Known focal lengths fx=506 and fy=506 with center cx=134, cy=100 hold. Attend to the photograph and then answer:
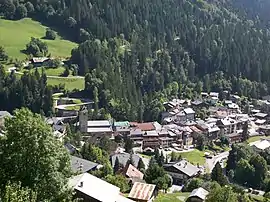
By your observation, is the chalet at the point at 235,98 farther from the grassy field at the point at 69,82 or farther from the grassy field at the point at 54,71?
the grassy field at the point at 54,71

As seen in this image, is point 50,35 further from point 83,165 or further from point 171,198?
point 171,198

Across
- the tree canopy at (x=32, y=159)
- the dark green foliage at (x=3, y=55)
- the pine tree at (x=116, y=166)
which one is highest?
the dark green foliage at (x=3, y=55)

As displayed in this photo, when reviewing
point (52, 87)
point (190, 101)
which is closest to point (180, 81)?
point (190, 101)

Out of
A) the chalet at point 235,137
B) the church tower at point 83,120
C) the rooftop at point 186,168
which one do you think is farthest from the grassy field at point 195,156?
the church tower at point 83,120

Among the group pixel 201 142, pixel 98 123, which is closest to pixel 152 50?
pixel 201 142

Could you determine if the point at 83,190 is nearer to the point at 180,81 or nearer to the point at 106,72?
the point at 106,72

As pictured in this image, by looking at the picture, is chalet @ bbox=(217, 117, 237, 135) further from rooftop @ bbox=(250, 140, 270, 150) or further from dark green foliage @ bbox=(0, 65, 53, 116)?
dark green foliage @ bbox=(0, 65, 53, 116)

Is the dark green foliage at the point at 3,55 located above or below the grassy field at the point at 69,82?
above

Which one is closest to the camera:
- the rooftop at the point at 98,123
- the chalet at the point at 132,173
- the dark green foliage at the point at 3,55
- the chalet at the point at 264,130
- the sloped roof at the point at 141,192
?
the sloped roof at the point at 141,192

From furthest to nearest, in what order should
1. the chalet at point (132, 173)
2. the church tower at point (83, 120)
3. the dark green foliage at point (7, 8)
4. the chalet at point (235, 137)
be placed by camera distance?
the dark green foliage at point (7, 8) → the chalet at point (235, 137) → the church tower at point (83, 120) → the chalet at point (132, 173)

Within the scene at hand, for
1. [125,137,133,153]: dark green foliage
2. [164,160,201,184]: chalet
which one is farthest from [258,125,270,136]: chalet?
[164,160,201,184]: chalet
